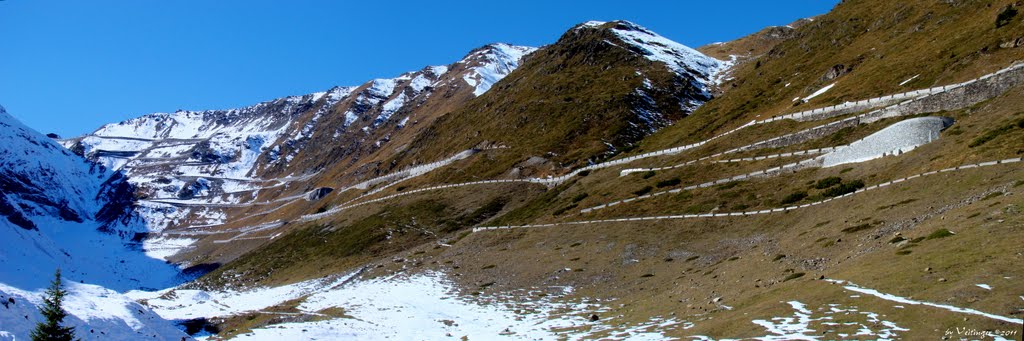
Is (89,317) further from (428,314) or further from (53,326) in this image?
(428,314)

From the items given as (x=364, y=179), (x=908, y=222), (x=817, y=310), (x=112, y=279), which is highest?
(x=364, y=179)

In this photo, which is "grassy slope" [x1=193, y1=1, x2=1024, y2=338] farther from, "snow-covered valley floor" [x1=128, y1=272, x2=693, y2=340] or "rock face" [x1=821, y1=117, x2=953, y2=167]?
"snow-covered valley floor" [x1=128, y1=272, x2=693, y2=340]

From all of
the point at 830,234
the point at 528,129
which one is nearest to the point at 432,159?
the point at 528,129

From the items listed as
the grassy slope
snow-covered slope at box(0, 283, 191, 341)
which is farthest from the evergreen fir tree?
the grassy slope

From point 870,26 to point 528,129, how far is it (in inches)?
3150

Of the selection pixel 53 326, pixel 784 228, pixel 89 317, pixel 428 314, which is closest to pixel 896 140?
pixel 784 228

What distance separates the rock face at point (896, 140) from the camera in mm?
66781

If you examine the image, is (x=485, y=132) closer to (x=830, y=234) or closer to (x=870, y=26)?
(x=870, y=26)

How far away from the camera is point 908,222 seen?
42.4 metres

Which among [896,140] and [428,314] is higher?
[896,140]

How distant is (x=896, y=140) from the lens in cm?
6806

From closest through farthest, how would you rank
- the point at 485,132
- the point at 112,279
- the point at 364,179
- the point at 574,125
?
the point at 112,279
the point at 574,125
the point at 485,132
the point at 364,179

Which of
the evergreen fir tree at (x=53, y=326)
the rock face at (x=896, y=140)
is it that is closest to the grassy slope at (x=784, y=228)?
the rock face at (x=896, y=140)

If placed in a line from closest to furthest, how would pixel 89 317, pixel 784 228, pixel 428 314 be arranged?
pixel 89 317
pixel 428 314
pixel 784 228
